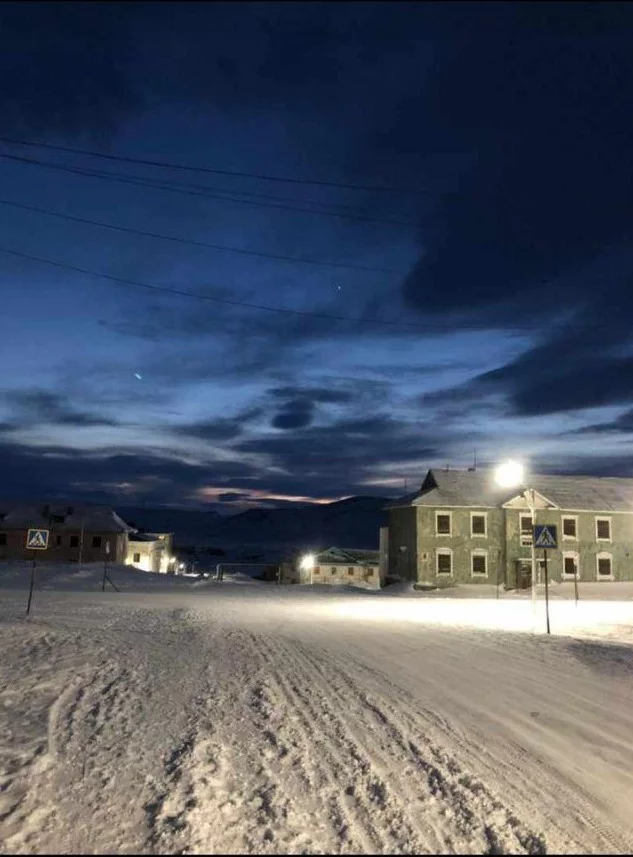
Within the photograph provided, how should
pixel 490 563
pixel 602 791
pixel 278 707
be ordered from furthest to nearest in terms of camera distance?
pixel 490 563
pixel 278 707
pixel 602 791

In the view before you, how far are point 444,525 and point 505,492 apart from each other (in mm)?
5979

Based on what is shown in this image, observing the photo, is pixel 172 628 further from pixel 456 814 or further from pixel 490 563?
pixel 490 563

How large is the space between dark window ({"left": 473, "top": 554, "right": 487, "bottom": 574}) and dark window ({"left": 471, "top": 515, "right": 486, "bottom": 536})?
1.57 m

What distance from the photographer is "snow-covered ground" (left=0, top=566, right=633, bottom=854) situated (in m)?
5.09

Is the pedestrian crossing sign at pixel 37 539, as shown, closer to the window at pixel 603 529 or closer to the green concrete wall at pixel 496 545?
the green concrete wall at pixel 496 545

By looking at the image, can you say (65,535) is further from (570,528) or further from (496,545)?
(570,528)

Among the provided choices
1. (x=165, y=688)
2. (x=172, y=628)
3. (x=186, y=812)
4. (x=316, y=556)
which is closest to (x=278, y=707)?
(x=165, y=688)

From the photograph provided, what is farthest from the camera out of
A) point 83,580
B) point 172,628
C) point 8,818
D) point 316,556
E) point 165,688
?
point 316,556


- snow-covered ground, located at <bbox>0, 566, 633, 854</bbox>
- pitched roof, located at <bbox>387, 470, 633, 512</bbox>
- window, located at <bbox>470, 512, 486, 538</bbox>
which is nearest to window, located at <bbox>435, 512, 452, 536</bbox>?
pitched roof, located at <bbox>387, 470, 633, 512</bbox>

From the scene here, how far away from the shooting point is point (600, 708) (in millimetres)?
9531

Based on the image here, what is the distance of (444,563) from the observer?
50188 mm

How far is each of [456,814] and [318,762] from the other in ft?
5.29

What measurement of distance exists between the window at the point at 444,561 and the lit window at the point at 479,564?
1636 millimetres

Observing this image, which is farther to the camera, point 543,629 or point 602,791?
point 543,629
